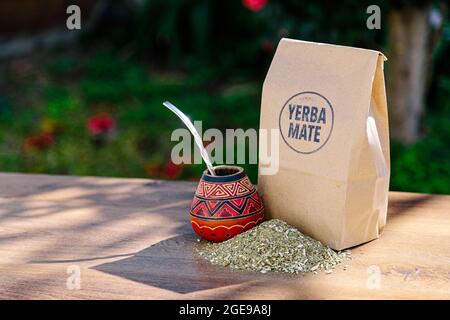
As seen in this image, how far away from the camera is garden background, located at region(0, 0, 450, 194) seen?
2.89m

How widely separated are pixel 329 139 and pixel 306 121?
6cm

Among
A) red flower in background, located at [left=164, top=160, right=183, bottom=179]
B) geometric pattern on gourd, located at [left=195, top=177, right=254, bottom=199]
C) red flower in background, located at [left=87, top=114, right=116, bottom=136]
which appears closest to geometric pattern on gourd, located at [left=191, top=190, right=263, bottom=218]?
geometric pattern on gourd, located at [left=195, top=177, right=254, bottom=199]

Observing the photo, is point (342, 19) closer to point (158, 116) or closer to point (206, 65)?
point (158, 116)

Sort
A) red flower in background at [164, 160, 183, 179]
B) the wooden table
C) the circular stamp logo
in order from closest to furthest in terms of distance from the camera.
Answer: the wooden table
the circular stamp logo
red flower in background at [164, 160, 183, 179]

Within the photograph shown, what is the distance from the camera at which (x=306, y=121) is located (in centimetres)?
126

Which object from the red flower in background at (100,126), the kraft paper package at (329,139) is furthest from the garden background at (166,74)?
the kraft paper package at (329,139)

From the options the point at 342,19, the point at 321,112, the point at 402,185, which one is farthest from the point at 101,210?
the point at 342,19

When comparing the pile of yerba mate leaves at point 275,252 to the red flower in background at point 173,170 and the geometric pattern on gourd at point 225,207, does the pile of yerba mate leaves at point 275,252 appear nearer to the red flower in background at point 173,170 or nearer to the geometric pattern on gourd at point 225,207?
the geometric pattern on gourd at point 225,207

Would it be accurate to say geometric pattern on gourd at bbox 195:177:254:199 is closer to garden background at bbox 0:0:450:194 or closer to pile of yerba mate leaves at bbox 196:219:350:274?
pile of yerba mate leaves at bbox 196:219:350:274

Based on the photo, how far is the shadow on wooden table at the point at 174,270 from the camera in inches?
45.6

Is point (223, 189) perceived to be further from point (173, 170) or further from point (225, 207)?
point (173, 170)

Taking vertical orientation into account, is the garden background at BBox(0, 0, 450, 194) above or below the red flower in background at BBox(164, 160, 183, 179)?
above

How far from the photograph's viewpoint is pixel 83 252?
1312 millimetres

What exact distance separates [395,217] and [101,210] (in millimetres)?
607
